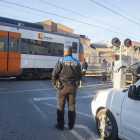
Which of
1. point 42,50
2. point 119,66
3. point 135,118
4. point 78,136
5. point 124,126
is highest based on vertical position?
point 42,50

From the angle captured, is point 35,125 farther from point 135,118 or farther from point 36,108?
point 135,118

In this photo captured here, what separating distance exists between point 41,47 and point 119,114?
9.55 metres

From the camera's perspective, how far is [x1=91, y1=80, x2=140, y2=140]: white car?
271cm

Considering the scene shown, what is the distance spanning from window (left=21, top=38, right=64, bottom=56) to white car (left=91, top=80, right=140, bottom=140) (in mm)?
8386

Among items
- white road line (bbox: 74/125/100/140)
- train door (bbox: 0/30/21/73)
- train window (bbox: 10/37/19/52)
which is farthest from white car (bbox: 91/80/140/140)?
train window (bbox: 10/37/19/52)

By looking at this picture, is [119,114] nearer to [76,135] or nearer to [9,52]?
[76,135]

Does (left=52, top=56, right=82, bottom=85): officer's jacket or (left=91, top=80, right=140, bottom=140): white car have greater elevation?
(left=52, top=56, right=82, bottom=85): officer's jacket

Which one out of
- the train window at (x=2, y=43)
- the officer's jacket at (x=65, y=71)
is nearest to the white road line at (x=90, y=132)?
the officer's jacket at (x=65, y=71)

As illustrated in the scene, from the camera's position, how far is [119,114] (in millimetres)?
2984

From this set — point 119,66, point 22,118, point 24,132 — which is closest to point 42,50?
point 119,66

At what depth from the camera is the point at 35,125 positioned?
157 inches

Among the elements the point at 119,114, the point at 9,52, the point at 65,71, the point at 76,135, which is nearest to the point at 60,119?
the point at 76,135

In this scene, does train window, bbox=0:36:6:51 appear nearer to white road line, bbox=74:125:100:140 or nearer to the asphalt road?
the asphalt road

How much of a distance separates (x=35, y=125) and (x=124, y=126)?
2.16 metres
